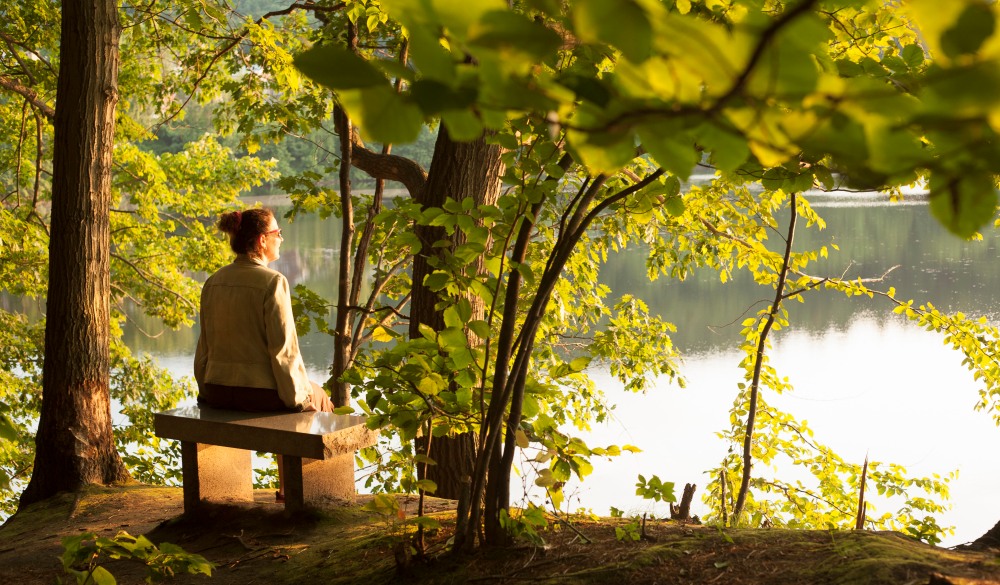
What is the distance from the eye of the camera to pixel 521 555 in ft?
8.50

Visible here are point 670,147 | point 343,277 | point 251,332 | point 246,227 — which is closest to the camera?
point 670,147

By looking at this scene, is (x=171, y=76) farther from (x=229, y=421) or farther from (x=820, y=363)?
(x=820, y=363)

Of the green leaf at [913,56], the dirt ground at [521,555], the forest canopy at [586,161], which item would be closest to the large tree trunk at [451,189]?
the forest canopy at [586,161]

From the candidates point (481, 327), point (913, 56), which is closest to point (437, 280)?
point (481, 327)

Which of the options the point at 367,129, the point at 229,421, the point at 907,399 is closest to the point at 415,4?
the point at 367,129

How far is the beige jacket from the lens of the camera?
4.19 metres

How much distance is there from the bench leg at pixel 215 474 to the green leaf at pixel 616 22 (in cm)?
401

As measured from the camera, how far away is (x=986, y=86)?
59 cm

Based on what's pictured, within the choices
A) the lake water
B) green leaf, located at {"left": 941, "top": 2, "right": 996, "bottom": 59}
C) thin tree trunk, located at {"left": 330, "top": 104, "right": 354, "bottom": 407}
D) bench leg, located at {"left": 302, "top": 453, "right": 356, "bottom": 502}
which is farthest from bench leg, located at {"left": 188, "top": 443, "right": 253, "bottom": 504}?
the lake water

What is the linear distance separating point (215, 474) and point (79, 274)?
166cm

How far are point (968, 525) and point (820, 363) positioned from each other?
5.67m

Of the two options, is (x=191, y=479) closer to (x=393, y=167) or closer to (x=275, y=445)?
(x=275, y=445)

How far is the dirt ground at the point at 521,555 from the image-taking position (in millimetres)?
2229

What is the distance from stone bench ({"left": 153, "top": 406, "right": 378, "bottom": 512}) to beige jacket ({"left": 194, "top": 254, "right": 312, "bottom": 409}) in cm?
16
